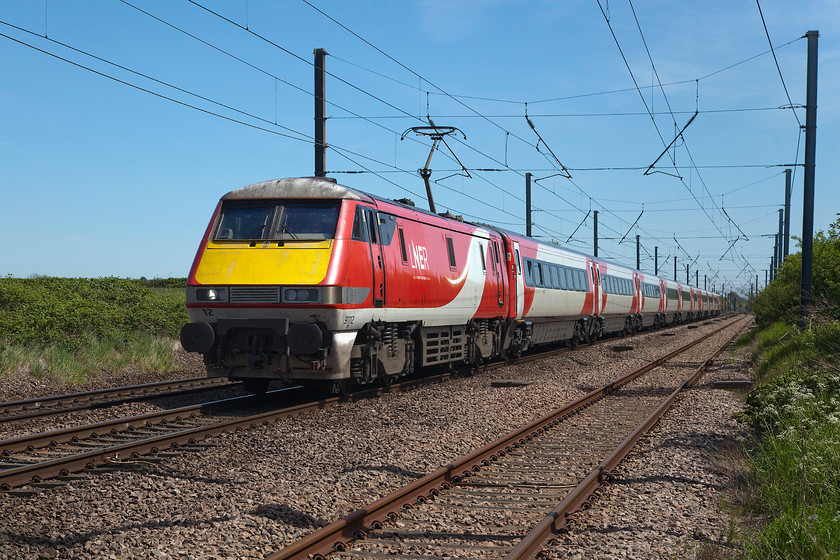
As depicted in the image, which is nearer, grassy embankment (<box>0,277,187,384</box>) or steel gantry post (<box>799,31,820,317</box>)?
grassy embankment (<box>0,277,187,384</box>)

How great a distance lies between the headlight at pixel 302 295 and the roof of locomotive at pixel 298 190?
5.28 ft

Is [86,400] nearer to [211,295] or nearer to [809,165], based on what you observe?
[211,295]

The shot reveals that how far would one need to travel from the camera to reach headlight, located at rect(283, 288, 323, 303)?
11.1 metres

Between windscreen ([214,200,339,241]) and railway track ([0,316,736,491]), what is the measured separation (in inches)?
97.9

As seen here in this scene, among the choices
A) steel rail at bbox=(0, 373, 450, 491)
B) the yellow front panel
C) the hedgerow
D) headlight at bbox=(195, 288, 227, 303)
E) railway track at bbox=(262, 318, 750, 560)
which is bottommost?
railway track at bbox=(262, 318, 750, 560)

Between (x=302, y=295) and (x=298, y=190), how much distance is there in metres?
1.87

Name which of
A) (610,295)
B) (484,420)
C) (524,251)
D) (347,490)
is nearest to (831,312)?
(524,251)

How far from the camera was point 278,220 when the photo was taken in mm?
11898

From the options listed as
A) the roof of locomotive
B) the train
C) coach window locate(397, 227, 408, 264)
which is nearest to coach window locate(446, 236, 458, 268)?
the train

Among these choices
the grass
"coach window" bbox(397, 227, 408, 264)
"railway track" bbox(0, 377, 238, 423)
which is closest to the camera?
the grass

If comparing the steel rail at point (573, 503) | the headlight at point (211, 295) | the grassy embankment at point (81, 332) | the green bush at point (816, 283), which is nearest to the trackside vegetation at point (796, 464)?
the steel rail at point (573, 503)

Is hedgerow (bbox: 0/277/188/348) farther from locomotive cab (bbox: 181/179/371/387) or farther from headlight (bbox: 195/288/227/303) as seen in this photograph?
locomotive cab (bbox: 181/179/371/387)

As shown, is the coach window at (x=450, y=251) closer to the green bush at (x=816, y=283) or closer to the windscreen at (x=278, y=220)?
the windscreen at (x=278, y=220)

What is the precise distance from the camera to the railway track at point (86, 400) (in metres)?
10.7
